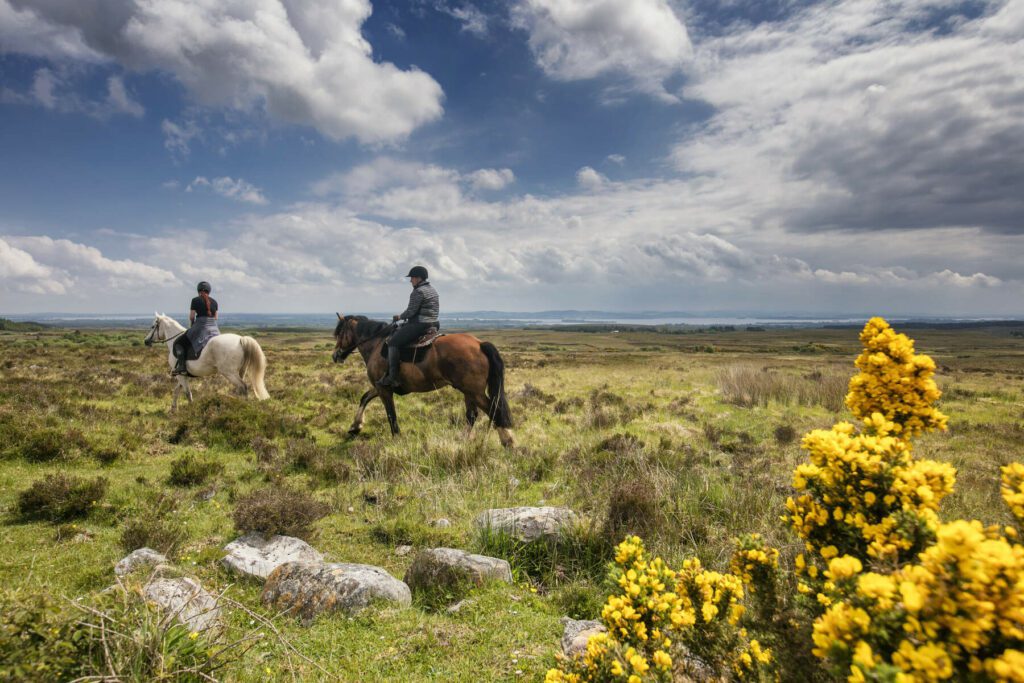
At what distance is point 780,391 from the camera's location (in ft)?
59.4

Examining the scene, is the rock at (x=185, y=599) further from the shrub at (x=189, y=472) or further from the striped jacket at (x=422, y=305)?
the striped jacket at (x=422, y=305)

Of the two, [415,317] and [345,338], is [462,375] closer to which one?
[415,317]

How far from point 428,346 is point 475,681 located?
830 centimetres

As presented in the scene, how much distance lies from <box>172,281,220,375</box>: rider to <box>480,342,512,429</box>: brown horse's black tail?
367 inches

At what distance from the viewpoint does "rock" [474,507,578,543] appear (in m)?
5.67

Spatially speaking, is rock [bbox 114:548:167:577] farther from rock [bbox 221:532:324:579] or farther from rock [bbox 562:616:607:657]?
rock [bbox 562:616:607:657]

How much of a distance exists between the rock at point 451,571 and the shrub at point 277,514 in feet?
6.92

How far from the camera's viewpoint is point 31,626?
250 centimetres

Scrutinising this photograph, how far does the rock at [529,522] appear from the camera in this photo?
18.6 ft

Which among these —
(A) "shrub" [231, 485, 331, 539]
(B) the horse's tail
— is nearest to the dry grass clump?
(A) "shrub" [231, 485, 331, 539]

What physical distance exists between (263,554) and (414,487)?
2.82 metres

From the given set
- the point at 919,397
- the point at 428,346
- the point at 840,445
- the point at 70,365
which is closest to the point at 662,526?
the point at 919,397

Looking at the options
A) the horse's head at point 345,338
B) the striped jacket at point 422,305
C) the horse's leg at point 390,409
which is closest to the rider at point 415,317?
the striped jacket at point 422,305

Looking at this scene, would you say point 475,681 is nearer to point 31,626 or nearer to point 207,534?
point 31,626
